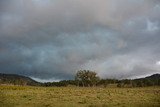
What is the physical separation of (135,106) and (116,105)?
7.50ft

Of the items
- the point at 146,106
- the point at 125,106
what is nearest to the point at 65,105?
the point at 125,106

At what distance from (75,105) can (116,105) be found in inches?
197

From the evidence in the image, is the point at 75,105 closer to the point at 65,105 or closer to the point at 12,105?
the point at 65,105

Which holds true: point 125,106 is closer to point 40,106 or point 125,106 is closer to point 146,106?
point 146,106

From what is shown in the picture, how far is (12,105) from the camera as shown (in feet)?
123

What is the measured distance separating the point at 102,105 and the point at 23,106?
372 inches

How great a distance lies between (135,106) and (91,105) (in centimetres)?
532

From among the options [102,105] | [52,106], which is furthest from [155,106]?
[52,106]

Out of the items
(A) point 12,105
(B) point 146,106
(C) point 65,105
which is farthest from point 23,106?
(B) point 146,106

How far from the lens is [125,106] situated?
121 ft

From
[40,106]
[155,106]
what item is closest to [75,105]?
[40,106]

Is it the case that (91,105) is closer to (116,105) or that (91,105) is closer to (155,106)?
(116,105)

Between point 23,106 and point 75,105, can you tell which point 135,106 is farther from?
point 23,106

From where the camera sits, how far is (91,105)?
3794 cm
